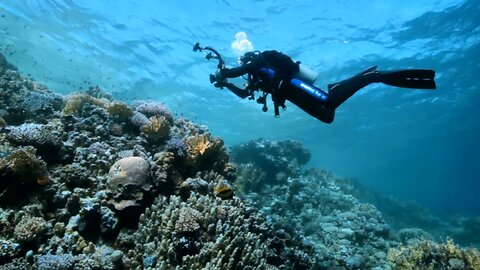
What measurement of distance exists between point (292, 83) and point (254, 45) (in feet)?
57.5

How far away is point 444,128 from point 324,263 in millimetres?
44916

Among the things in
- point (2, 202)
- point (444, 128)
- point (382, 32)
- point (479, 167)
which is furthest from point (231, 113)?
point (479, 167)

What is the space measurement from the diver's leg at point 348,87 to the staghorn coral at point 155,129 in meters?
4.21

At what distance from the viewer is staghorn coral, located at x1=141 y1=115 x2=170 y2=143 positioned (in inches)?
313

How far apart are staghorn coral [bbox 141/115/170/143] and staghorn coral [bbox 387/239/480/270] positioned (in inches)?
323

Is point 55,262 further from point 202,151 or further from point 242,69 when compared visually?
point 242,69

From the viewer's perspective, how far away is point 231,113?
4094cm

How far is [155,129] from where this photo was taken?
795 cm

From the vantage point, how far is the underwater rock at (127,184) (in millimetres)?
5141

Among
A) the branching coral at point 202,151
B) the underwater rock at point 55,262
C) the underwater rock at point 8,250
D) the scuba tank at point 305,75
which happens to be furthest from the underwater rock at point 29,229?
the scuba tank at point 305,75

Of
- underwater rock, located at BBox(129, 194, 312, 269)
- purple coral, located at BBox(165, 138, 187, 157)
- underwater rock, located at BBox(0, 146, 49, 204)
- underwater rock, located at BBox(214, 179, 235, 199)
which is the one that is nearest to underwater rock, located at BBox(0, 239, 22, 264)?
underwater rock, located at BBox(0, 146, 49, 204)

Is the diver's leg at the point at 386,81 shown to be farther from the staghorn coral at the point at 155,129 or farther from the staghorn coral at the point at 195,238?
the staghorn coral at the point at 155,129

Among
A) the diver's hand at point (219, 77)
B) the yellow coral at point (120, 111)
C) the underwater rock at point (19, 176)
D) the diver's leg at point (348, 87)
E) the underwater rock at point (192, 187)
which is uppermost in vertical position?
the diver's leg at point (348, 87)

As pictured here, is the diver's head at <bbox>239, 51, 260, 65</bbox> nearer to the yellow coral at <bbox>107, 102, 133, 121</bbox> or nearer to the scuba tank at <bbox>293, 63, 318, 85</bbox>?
the scuba tank at <bbox>293, 63, 318, 85</bbox>
